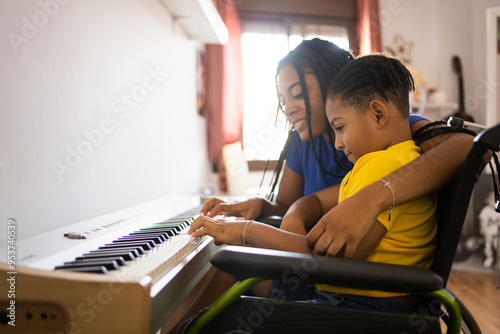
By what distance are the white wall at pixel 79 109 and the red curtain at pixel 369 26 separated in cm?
265

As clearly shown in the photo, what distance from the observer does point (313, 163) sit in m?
1.38

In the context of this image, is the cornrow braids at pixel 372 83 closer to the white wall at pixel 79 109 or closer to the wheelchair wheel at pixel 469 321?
the wheelchair wheel at pixel 469 321

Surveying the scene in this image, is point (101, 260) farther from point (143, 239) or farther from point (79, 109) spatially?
point (79, 109)

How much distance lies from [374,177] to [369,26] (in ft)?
11.9

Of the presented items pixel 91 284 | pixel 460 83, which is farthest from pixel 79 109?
pixel 460 83

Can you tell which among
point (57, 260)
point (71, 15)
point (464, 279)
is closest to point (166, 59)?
point (71, 15)

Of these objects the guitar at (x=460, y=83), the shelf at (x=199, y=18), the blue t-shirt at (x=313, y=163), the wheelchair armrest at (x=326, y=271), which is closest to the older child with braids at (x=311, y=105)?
the blue t-shirt at (x=313, y=163)

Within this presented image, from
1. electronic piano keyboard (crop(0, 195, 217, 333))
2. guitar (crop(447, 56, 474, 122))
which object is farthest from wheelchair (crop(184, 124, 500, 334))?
guitar (crop(447, 56, 474, 122))

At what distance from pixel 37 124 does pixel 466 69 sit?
4.46m

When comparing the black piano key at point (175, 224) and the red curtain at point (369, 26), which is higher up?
the red curtain at point (369, 26)

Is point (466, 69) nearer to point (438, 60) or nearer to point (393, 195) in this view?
point (438, 60)

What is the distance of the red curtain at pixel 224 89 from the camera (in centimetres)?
359

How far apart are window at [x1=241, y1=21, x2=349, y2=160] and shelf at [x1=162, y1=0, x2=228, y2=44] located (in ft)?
4.68

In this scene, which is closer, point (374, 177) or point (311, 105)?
point (374, 177)
